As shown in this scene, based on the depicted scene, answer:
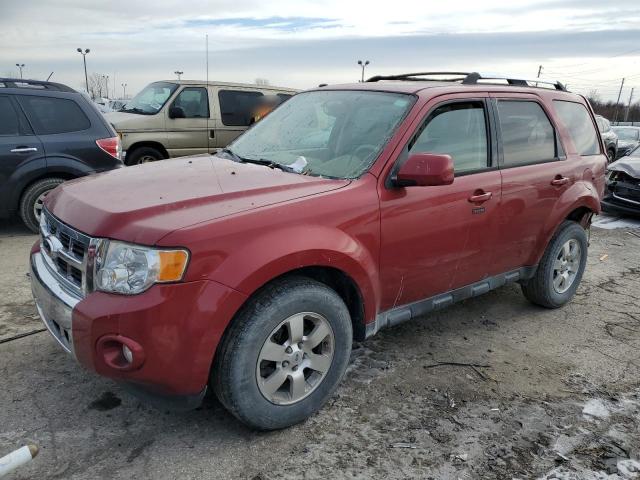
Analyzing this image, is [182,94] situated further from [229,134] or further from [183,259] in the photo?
[183,259]

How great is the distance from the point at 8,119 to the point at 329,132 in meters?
4.46

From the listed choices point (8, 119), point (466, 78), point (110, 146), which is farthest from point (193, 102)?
point (466, 78)

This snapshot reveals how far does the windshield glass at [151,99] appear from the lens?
9.65m

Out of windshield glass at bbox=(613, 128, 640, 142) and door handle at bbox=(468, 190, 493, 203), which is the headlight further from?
windshield glass at bbox=(613, 128, 640, 142)

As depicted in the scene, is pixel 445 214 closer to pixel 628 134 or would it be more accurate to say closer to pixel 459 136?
pixel 459 136

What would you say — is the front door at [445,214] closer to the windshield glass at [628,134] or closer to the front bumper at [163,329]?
the front bumper at [163,329]

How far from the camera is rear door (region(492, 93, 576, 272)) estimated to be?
385 cm

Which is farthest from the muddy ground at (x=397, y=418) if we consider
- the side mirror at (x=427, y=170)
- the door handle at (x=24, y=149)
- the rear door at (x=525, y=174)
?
the door handle at (x=24, y=149)

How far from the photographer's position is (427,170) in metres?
2.92

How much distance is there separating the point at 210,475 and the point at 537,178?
303 centimetres

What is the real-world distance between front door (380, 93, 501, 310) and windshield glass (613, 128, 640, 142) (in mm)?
18591

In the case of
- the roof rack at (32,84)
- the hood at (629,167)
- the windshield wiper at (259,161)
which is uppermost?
the roof rack at (32,84)

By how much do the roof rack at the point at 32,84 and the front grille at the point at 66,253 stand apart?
4.11m

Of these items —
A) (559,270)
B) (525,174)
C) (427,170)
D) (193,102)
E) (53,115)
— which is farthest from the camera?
(193,102)
